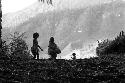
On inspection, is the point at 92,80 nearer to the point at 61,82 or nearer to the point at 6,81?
the point at 61,82

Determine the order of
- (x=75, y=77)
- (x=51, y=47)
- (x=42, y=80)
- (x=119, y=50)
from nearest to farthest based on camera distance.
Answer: (x=42, y=80) < (x=75, y=77) < (x=51, y=47) < (x=119, y=50)

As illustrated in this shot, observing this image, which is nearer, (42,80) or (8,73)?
(42,80)

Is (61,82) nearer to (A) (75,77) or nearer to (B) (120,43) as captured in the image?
(A) (75,77)

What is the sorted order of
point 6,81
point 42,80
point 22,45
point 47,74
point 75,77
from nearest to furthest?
point 6,81 < point 42,80 < point 75,77 < point 47,74 < point 22,45

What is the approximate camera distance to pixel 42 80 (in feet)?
15.0

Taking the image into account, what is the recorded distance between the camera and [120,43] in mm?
15773

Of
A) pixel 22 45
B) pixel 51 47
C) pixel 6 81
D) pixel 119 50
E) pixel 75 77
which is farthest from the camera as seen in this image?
pixel 22 45

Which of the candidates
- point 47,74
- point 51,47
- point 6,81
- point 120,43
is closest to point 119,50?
point 120,43

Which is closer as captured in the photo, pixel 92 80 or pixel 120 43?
pixel 92 80

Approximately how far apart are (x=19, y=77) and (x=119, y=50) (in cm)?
1116

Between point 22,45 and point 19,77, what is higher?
point 22,45

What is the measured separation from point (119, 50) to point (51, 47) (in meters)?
4.44

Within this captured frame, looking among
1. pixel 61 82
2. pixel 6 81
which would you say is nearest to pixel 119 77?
pixel 61 82

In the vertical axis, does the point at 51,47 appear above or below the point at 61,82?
above
